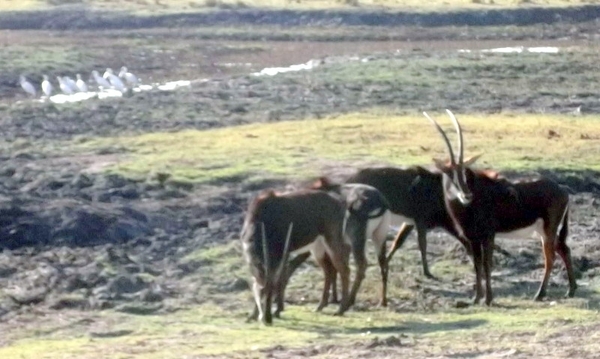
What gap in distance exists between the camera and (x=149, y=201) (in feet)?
64.0

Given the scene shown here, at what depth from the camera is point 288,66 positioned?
4353cm

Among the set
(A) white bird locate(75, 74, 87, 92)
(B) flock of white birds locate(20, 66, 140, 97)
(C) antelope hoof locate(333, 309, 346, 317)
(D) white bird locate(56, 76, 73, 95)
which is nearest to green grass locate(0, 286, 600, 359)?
(C) antelope hoof locate(333, 309, 346, 317)

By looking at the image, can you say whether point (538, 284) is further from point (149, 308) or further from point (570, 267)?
point (149, 308)

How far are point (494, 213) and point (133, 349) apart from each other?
4.88 metres

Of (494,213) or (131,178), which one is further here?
(131,178)

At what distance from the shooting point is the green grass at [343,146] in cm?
2169

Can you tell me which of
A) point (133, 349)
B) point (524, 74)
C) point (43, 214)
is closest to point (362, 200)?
point (133, 349)

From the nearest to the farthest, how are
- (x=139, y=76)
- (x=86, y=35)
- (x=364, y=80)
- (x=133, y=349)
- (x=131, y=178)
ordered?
(x=133, y=349) < (x=131, y=178) < (x=364, y=80) < (x=139, y=76) < (x=86, y=35)

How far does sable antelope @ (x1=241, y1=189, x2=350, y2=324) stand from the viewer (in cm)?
1384

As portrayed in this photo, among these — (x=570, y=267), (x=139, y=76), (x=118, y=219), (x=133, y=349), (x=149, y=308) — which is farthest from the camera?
(x=139, y=76)

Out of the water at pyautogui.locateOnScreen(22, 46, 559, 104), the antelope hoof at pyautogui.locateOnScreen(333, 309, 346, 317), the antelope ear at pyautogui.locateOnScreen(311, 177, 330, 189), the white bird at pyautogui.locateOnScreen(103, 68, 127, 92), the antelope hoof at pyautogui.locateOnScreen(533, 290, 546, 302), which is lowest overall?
the water at pyautogui.locateOnScreen(22, 46, 559, 104)

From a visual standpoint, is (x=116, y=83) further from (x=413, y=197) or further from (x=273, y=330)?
(x=273, y=330)

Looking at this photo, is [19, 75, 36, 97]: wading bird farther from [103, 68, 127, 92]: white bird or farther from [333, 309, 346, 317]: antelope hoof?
[333, 309, 346, 317]: antelope hoof

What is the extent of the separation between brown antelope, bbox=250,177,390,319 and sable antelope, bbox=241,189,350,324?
0.31ft
